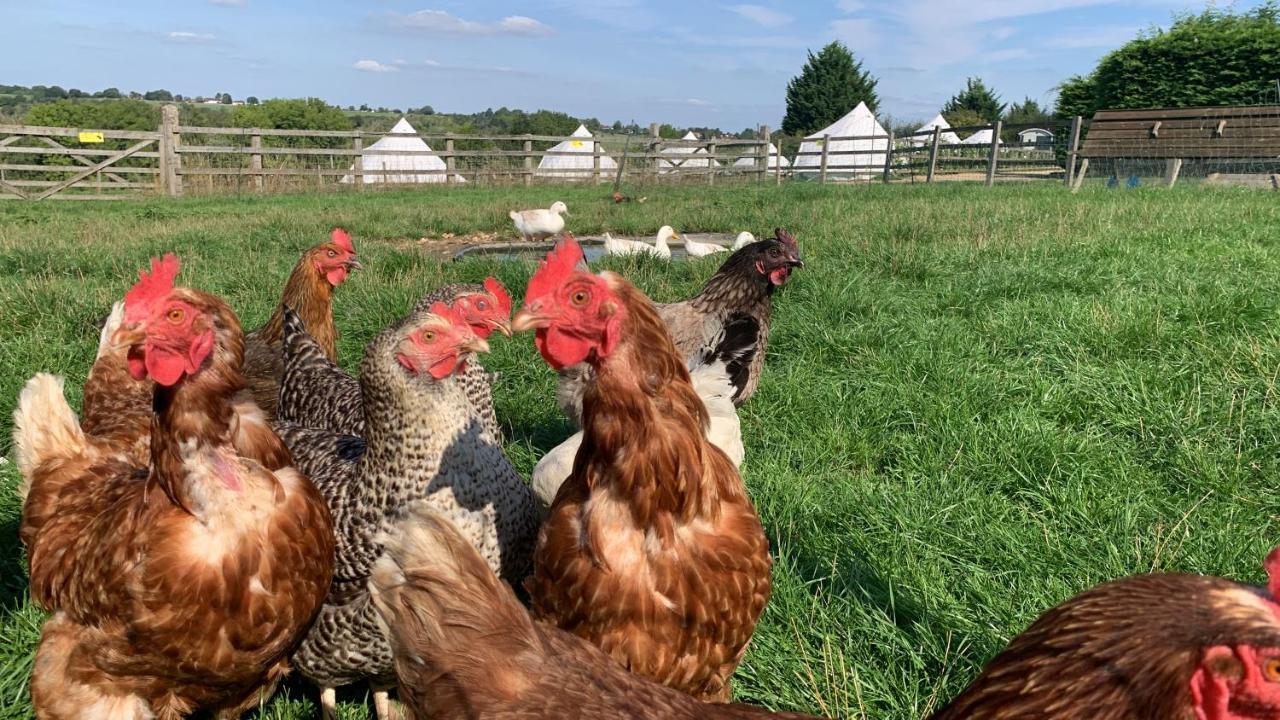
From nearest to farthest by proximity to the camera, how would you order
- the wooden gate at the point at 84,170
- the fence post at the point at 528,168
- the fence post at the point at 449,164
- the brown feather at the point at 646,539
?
the brown feather at the point at 646,539, the wooden gate at the point at 84,170, the fence post at the point at 449,164, the fence post at the point at 528,168

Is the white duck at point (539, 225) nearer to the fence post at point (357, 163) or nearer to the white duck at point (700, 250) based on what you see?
the white duck at point (700, 250)

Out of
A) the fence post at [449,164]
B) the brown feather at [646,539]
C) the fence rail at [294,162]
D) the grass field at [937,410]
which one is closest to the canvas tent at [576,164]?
the fence rail at [294,162]

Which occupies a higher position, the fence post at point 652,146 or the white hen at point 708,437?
the fence post at point 652,146

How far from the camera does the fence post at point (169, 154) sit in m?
18.2

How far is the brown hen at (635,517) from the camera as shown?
1938mm

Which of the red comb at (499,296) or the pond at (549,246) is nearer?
the red comb at (499,296)

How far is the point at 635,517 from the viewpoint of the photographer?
1957 mm

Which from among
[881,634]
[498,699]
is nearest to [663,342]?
[498,699]

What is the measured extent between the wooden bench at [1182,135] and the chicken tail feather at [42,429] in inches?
682

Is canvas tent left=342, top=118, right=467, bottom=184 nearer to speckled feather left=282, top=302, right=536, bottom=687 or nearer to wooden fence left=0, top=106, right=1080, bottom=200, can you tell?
wooden fence left=0, top=106, right=1080, bottom=200

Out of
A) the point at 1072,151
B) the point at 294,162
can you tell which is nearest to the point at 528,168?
the point at 294,162

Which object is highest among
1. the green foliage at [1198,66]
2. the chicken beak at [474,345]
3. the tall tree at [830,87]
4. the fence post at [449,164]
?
the tall tree at [830,87]

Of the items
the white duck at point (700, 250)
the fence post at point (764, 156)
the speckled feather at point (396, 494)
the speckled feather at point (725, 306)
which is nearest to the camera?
the speckled feather at point (396, 494)

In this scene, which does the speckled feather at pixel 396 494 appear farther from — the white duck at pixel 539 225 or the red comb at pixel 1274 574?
the white duck at pixel 539 225
